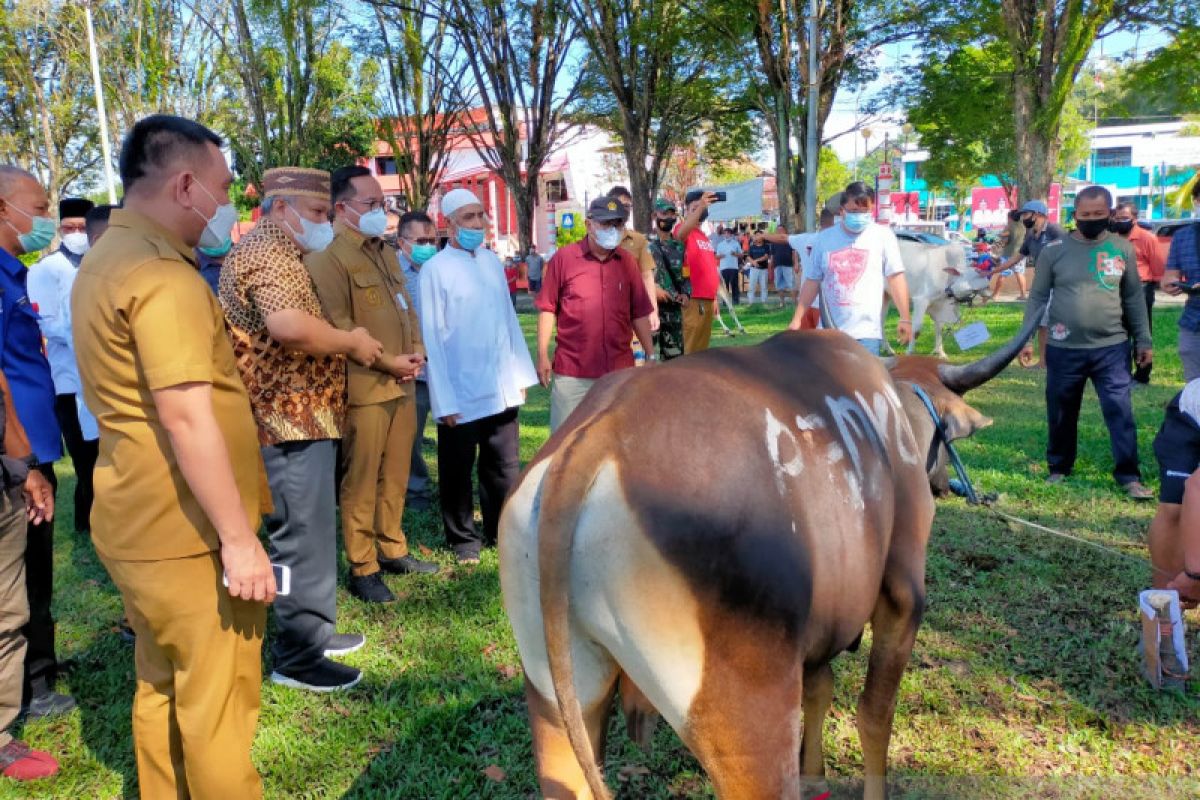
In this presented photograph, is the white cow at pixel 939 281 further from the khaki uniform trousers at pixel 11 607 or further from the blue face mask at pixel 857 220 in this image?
the khaki uniform trousers at pixel 11 607

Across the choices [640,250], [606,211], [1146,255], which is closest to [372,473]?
[606,211]

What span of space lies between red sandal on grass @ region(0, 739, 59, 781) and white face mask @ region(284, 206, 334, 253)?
92.7 inches

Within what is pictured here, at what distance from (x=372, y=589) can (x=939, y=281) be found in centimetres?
1097

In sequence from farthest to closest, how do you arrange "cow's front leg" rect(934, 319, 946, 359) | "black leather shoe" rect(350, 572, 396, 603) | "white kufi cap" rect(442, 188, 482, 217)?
"cow's front leg" rect(934, 319, 946, 359), "white kufi cap" rect(442, 188, 482, 217), "black leather shoe" rect(350, 572, 396, 603)

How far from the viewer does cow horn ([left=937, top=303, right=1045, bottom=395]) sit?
3.08 metres

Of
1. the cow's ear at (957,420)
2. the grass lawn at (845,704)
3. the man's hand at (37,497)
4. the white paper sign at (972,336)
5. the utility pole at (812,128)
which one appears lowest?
the grass lawn at (845,704)

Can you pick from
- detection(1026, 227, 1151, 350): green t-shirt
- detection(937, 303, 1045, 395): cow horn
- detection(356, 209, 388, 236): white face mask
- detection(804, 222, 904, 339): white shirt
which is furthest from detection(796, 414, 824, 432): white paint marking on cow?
detection(1026, 227, 1151, 350): green t-shirt

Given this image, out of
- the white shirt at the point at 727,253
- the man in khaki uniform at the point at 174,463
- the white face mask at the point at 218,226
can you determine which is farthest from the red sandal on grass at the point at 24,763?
the white shirt at the point at 727,253

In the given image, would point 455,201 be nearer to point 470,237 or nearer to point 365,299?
point 470,237

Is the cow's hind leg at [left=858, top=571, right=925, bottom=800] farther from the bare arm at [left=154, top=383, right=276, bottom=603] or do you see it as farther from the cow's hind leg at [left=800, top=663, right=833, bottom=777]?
the bare arm at [left=154, top=383, right=276, bottom=603]

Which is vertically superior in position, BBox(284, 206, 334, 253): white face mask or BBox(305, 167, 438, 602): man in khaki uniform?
BBox(284, 206, 334, 253): white face mask

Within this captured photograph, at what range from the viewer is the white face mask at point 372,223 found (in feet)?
15.2

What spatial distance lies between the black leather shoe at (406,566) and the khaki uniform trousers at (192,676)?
2.49m

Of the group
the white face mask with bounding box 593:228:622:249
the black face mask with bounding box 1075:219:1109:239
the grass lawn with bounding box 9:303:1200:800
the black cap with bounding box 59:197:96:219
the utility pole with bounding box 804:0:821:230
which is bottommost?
the grass lawn with bounding box 9:303:1200:800
